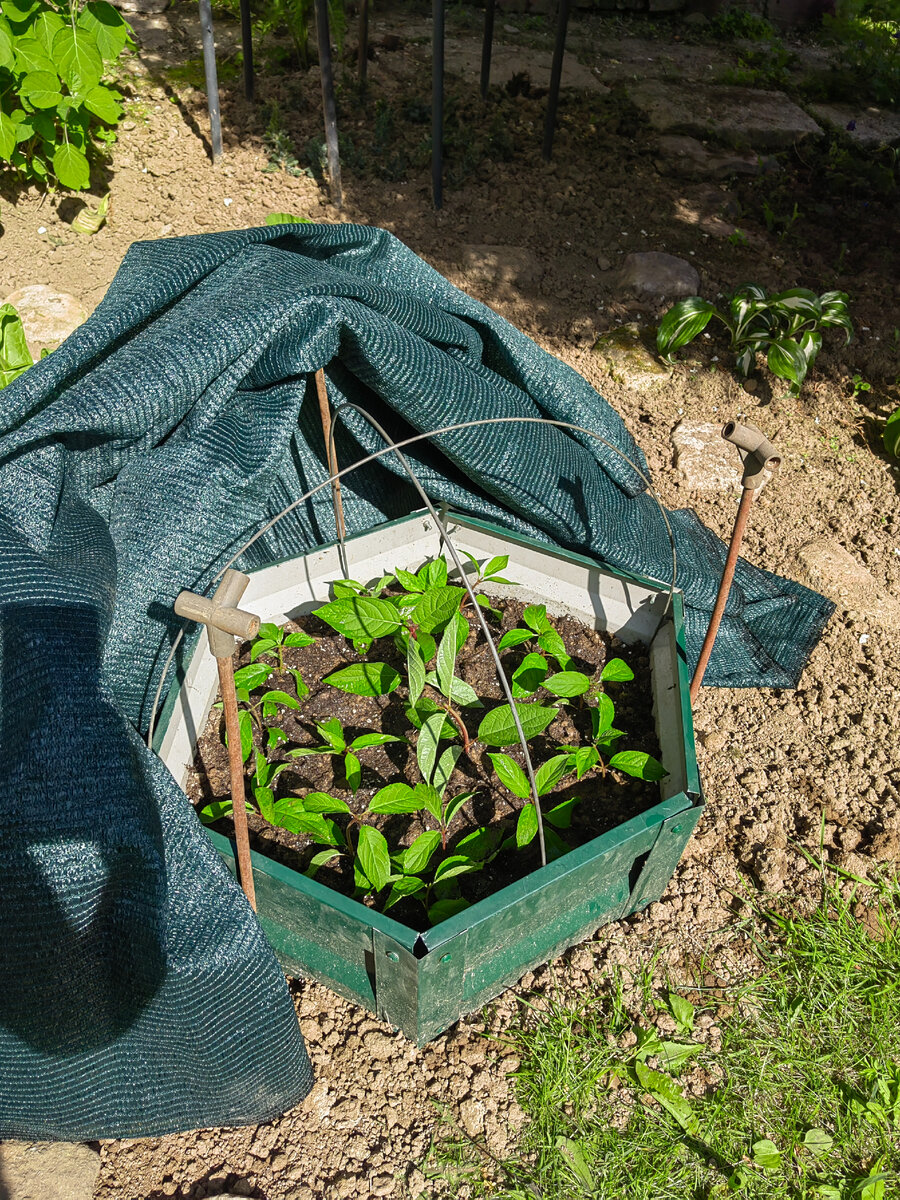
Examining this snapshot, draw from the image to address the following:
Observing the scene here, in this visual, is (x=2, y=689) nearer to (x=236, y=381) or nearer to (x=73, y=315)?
(x=236, y=381)

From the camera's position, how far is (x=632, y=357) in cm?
298

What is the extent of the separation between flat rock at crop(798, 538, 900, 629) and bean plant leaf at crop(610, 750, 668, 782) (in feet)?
3.14

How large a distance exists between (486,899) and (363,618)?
0.66 metres

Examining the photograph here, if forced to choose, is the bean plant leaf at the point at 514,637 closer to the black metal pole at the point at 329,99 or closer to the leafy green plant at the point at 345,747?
the leafy green plant at the point at 345,747

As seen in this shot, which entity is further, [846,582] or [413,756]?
[846,582]

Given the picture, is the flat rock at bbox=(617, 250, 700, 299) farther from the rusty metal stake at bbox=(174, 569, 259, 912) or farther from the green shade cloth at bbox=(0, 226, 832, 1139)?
the rusty metal stake at bbox=(174, 569, 259, 912)

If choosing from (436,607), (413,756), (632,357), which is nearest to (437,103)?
(632,357)

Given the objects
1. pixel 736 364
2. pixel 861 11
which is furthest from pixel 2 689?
pixel 861 11

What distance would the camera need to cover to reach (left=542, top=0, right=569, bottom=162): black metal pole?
3.58 m

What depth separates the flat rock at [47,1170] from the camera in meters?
1.33

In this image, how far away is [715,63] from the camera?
5121 mm

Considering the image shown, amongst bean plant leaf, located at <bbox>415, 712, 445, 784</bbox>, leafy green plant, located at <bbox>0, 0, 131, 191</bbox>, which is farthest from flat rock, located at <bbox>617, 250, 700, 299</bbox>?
bean plant leaf, located at <bbox>415, 712, 445, 784</bbox>

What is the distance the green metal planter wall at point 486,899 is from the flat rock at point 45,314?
145cm

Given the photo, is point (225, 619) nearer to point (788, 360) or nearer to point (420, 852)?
point (420, 852)
